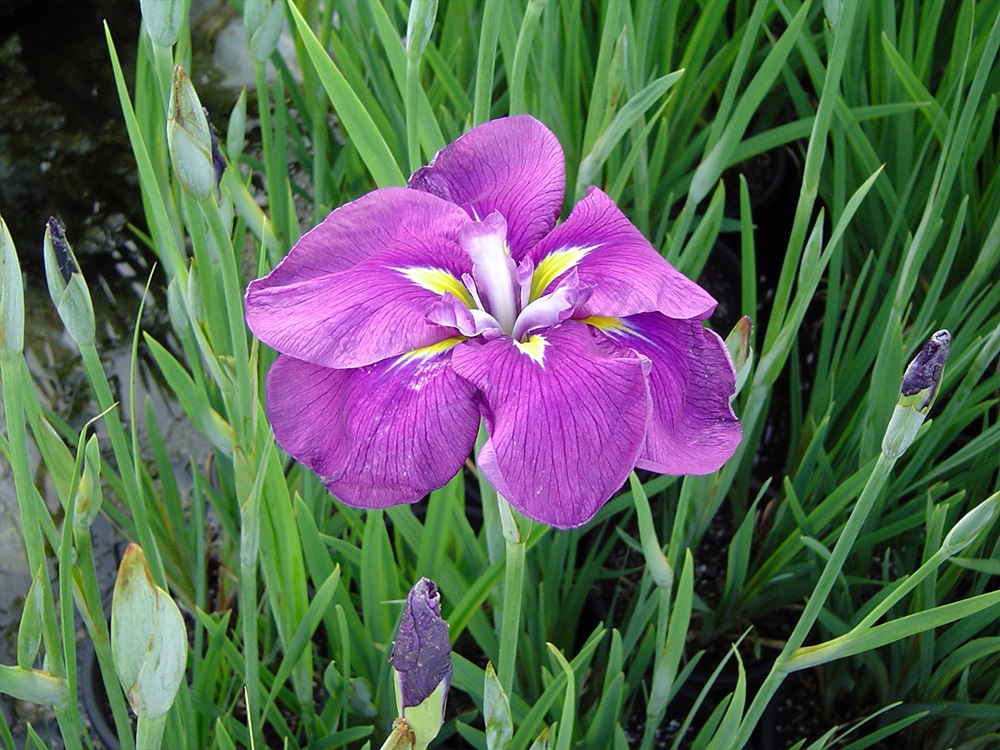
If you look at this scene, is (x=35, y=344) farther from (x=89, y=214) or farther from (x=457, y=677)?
(x=457, y=677)

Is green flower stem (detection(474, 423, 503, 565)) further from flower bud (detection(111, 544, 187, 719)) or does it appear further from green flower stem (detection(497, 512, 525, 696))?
flower bud (detection(111, 544, 187, 719))

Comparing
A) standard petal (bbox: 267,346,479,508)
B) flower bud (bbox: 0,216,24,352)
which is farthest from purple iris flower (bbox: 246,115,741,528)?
flower bud (bbox: 0,216,24,352)

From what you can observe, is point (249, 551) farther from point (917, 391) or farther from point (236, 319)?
point (917, 391)

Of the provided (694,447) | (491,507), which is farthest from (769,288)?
(694,447)

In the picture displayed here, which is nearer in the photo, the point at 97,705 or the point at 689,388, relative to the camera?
the point at 689,388

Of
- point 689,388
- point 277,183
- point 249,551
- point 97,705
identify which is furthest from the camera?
point 277,183

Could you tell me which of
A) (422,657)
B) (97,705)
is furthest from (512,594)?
(97,705)

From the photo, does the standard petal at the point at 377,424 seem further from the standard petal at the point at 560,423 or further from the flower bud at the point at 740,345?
the flower bud at the point at 740,345
